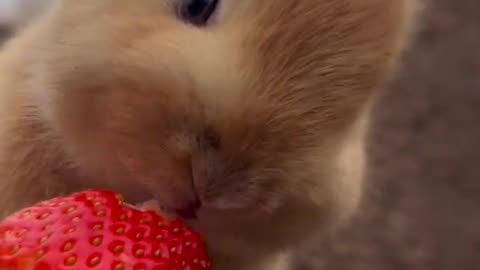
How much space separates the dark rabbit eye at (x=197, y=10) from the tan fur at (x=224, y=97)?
15mm

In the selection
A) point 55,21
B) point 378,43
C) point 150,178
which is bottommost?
point 150,178

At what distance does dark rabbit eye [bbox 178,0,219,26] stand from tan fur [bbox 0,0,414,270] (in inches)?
0.6

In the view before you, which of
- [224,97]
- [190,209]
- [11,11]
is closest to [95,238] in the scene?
[190,209]

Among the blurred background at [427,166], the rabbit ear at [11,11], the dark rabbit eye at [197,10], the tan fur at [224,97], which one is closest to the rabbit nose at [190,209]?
the tan fur at [224,97]

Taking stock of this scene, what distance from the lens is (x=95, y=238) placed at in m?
0.98

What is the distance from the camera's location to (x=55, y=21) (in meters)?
1.15

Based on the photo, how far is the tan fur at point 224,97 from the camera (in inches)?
37.0

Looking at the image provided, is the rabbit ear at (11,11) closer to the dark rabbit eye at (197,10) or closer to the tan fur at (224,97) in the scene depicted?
the tan fur at (224,97)

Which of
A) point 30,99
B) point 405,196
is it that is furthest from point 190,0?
point 405,196

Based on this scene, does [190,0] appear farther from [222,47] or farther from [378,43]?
[378,43]

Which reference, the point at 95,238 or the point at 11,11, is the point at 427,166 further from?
the point at 95,238

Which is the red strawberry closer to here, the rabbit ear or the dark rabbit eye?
the dark rabbit eye

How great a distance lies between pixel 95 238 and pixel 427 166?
A: 58.8 inches

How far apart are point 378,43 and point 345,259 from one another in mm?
1119
